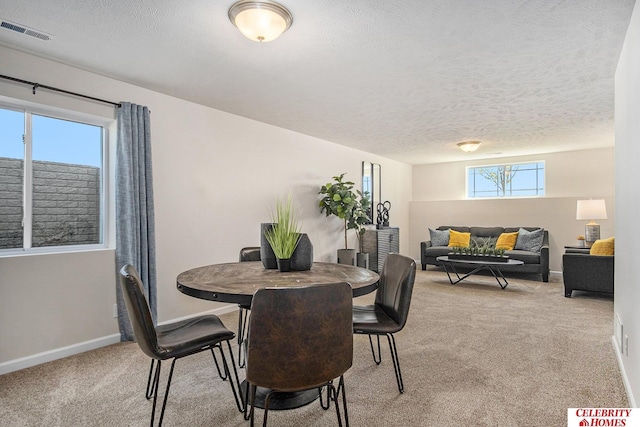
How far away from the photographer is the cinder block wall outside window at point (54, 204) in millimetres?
2781

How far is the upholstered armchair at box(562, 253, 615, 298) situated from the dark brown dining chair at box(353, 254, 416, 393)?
3.69m

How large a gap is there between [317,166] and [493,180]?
4.36 meters

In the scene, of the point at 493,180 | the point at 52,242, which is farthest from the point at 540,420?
the point at 493,180

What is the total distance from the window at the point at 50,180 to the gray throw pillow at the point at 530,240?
21.8 ft

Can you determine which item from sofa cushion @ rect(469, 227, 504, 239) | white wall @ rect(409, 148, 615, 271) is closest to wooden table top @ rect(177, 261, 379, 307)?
sofa cushion @ rect(469, 227, 504, 239)

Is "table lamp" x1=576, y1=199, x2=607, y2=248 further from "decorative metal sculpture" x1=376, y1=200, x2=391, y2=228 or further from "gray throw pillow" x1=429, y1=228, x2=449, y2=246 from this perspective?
"decorative metal sculpture" x1=376, y1=200, x2=391, y2=228

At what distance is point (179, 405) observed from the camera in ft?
7.01

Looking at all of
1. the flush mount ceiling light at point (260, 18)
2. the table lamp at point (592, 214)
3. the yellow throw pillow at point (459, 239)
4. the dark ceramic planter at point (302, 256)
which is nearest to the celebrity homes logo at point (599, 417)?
the dark ceramic planter at point (302, 256)

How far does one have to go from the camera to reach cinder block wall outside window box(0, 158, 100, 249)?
9.12ft

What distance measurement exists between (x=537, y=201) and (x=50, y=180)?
25.1 feet

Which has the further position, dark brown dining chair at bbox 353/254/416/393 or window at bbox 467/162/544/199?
window at bbox 467/162/544/199

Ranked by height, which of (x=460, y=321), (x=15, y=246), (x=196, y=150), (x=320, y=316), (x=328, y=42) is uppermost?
(x=328, y=42)

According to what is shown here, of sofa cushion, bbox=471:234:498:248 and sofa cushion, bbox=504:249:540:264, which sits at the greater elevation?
sofa cushion, bbox=471:234:498:248

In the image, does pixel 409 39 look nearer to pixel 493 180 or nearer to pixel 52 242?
pixel 52 242
